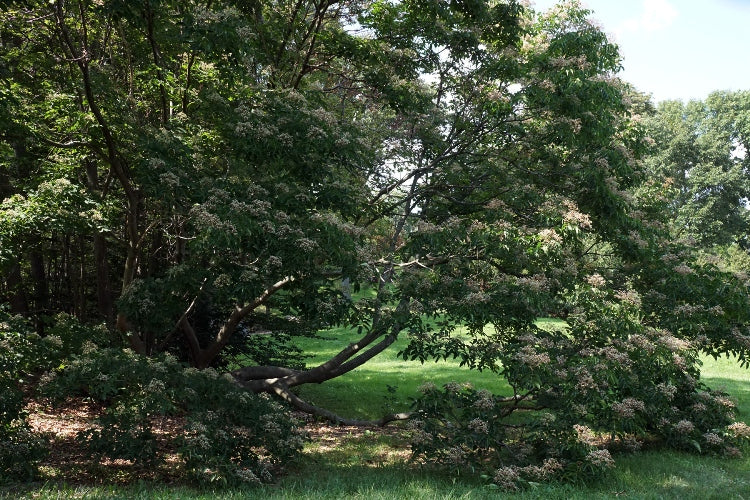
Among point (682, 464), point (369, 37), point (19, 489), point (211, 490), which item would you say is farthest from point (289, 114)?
point (682, 464)

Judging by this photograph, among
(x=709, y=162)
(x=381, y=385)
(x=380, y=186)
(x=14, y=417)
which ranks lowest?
(x=381, y=385)

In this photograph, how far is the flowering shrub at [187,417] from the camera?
5.44 meters

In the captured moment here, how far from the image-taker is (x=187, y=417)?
588cm

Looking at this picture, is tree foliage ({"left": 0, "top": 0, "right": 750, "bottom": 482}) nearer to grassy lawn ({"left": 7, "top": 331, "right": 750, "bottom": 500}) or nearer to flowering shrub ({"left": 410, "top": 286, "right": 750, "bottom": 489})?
flowering shrub ({"left": 410, "top": 286, "right": 750, "bottom": 489})

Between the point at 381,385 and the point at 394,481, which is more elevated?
the point at 394,481

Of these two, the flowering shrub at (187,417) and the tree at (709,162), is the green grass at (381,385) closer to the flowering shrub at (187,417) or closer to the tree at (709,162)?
the flowering shrub at (187,417)

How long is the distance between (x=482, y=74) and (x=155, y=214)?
207 inches

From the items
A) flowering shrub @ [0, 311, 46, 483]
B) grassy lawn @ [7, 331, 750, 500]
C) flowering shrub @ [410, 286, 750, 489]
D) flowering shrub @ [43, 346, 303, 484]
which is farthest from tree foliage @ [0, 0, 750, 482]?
flowering shrub @ [0, 311, 46, 483]

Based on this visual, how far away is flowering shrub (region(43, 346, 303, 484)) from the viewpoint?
5.44 meters

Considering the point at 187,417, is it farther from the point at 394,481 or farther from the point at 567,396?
the point at 567,396

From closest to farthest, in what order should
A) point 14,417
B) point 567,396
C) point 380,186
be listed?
point 14,417 → point 567,396 → point 380,186

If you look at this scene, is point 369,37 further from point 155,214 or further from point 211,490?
point 211,490

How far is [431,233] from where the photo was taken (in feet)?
22.6

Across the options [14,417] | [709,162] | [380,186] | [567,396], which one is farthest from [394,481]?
[709,162]
